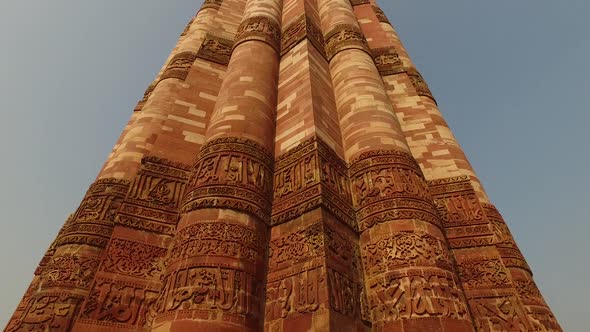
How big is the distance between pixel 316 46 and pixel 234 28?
12.1ft

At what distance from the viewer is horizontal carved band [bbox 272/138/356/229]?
4293 mm

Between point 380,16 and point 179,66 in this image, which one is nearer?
point 179,66

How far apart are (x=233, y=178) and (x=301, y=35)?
14.9 ft

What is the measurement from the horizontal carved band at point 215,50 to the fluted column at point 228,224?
2.20 m

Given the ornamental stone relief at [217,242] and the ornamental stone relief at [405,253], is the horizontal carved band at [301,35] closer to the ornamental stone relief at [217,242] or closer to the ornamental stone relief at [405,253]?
the ornamental stone relief at [217,242]

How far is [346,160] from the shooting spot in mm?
5480

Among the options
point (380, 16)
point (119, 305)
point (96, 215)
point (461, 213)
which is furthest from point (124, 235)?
point (380, 16)

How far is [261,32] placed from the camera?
25.6ft

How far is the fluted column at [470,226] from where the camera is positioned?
4340 mm

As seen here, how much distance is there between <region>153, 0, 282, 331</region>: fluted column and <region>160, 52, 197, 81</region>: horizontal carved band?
9.29ft

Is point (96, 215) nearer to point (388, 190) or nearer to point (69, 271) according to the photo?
point (69, 271)

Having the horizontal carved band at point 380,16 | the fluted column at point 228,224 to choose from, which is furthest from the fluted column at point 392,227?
the horizontal carved band at point 380,16

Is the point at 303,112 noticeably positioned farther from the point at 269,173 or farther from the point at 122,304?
the point at 122,304

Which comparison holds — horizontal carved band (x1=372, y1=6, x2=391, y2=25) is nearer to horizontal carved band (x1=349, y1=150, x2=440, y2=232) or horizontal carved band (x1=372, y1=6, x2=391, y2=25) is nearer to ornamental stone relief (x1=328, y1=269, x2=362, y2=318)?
horizontal carved band (x1=349, y1=150, x2=440, y2=232)
